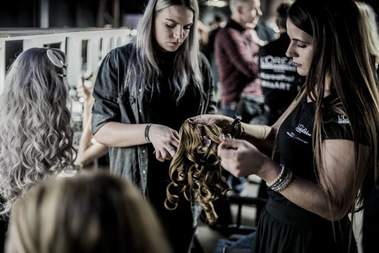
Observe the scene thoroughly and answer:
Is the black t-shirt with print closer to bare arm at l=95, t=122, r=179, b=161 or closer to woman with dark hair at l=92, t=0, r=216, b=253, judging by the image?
bare arm at l=95, t=122, r=179, b=161


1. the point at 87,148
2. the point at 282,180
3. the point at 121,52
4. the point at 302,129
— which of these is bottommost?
the point at 87,148

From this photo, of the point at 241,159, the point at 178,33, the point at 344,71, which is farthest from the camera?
the point at 178,33

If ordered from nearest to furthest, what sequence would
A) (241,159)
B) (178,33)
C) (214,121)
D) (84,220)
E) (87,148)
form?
(84,220) → (241,159) → (214,121) → (178,33) → (87,148)

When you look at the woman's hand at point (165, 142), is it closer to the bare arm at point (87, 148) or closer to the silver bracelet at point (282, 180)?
the silver bracelet at point (282, 180)

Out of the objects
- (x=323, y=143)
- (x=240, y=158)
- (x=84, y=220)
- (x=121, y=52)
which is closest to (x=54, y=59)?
(x=121, y=52)

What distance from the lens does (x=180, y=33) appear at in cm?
216

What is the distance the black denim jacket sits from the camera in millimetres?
2170

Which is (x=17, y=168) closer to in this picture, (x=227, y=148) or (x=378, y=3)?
(x=227, y=148)

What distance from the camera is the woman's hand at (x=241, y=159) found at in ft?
4.79

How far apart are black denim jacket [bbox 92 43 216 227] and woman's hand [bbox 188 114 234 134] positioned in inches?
11.7

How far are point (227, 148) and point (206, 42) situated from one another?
4658 mm

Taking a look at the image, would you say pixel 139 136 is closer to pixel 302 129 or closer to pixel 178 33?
pixel 178 33

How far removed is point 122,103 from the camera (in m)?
2.19

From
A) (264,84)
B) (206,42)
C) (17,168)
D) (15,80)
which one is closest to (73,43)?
(15,80)
